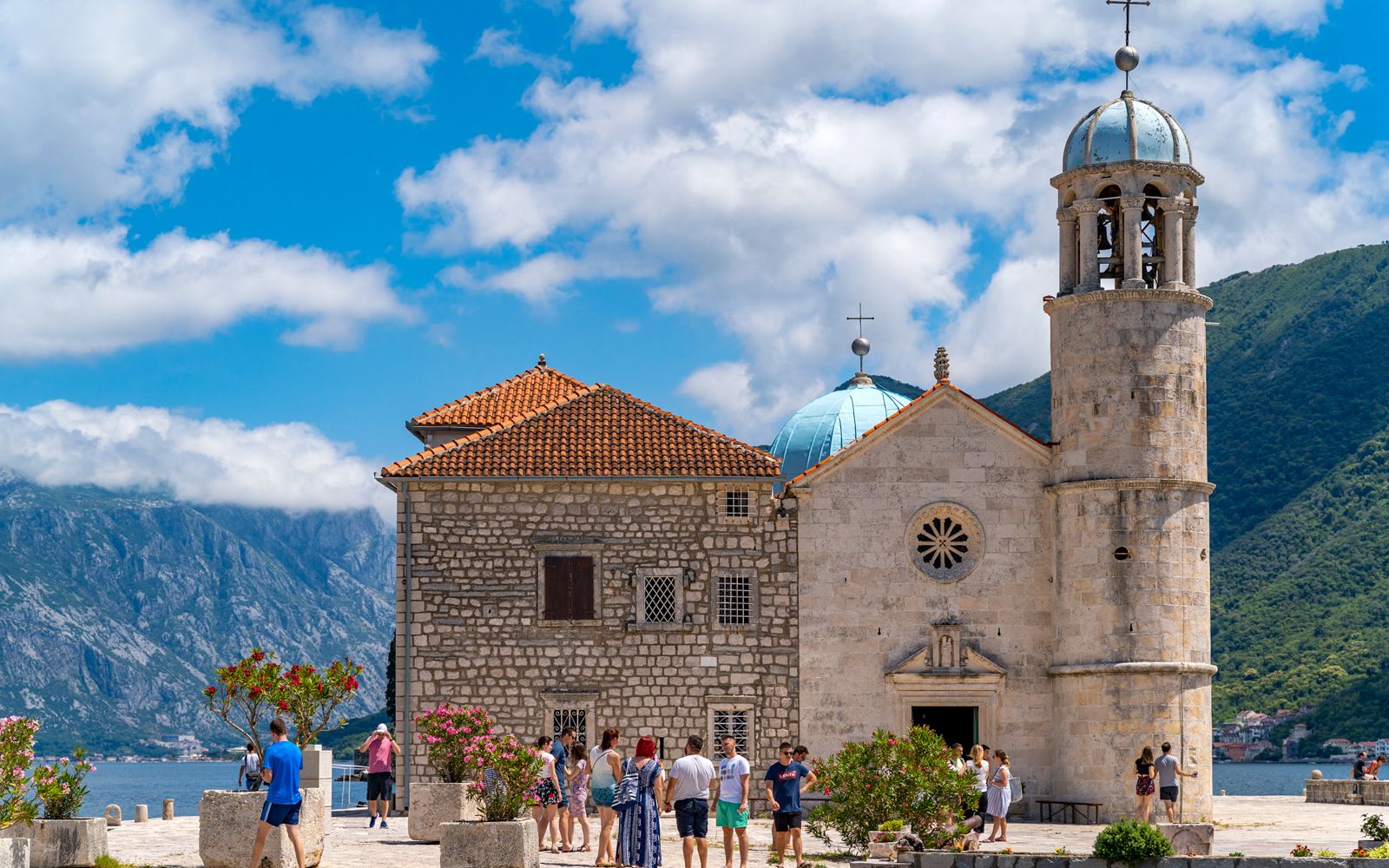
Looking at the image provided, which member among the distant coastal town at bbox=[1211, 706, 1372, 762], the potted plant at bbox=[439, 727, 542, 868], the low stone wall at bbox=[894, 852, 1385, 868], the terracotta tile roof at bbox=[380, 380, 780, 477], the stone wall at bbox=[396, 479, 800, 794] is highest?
the terracotta tile roof at bbox=[380, 380, 780, 477]

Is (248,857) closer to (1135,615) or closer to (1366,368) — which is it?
(1135,615)

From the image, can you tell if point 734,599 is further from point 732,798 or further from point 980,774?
point 732,798

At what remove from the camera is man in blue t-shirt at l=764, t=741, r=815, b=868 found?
2361cm

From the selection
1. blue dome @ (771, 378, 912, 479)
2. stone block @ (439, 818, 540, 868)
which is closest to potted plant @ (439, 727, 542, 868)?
stone block @ (439, 818, 540, 868)

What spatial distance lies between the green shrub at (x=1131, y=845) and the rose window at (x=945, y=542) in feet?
45.0

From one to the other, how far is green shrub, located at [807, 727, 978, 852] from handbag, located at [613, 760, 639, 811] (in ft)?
11.0

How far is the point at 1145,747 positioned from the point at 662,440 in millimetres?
11007

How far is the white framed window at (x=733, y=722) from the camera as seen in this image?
119 feet

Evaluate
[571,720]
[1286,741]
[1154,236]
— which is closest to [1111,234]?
[1154,236]

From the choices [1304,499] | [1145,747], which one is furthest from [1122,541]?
[1304,499]

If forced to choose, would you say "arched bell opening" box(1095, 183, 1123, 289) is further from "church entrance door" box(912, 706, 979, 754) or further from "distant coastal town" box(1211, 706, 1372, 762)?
"distant coastal town" box(1211, 706, 1372, 762)

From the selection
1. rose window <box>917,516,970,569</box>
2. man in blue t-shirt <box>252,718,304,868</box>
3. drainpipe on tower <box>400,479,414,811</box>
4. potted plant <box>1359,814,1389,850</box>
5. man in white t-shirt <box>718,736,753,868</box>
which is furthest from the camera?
rose window <box>917,516,970,569</box>

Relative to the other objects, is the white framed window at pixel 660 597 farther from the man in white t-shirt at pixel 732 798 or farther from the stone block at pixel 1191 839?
the stone block at pixel 1191 839

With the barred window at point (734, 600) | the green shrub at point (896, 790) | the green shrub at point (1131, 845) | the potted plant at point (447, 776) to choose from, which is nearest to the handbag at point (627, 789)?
the green shrub at point (896, 790)
